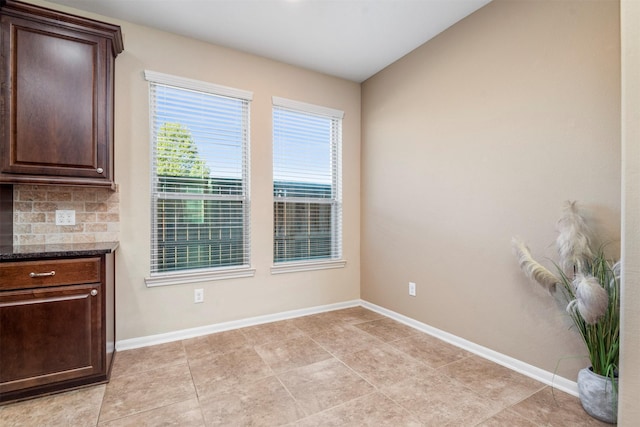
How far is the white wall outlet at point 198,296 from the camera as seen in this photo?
9.47 ft

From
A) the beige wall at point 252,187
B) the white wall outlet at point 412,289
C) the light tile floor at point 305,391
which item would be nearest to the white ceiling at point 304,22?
the beige wall at point 252,187

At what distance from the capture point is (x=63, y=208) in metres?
2.39

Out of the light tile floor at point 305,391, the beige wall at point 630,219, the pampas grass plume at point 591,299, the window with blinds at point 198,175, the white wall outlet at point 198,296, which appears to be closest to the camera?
the beige wall at point 630,219

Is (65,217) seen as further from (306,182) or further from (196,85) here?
(306,182)

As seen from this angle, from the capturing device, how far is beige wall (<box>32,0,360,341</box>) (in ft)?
8.59

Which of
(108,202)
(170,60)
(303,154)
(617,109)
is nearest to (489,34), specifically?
(617,109)

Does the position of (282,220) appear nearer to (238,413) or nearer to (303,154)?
(303,154)

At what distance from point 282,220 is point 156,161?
1.31 m

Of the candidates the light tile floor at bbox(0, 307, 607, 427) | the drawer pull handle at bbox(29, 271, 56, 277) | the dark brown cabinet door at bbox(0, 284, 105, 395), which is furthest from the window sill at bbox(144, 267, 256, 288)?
the drawer pull handle at bbox(29, 271, 56, 277)

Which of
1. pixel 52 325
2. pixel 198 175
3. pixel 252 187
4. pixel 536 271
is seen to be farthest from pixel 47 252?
pixel 536 271

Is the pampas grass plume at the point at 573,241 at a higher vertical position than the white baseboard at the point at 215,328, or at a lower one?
higher

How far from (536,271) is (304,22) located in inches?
100

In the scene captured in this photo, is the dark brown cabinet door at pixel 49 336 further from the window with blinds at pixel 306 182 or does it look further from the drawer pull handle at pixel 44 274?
the window with blinds at pixel 306 182

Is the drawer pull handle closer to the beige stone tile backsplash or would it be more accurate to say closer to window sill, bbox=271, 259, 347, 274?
the beige stone tile backsplash
